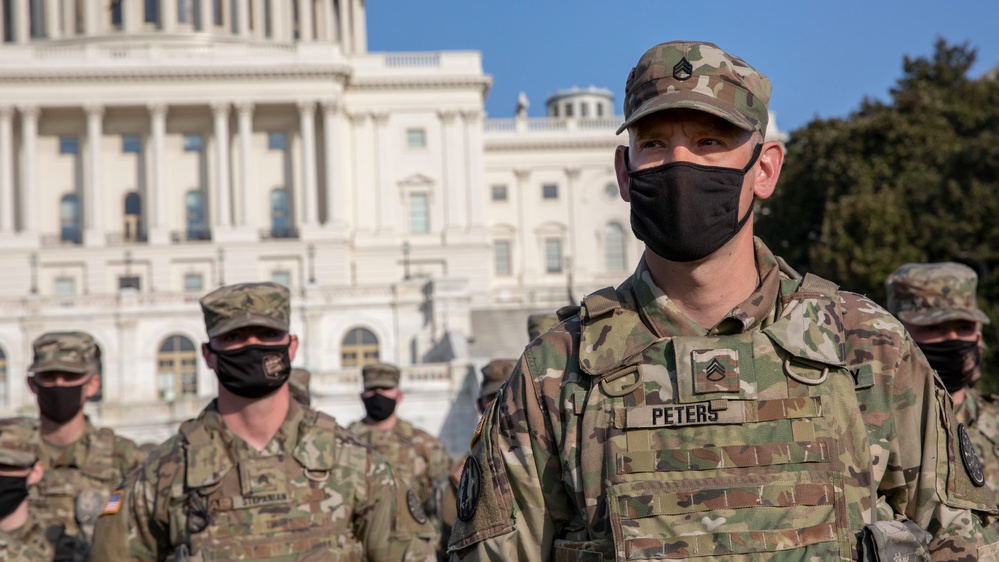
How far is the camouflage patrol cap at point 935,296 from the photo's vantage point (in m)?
8.45

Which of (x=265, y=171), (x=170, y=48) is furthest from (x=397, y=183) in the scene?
(x=170, y=48)

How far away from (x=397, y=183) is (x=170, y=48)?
14.2 m

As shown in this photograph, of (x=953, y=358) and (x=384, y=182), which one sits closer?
(x=953, y=358)

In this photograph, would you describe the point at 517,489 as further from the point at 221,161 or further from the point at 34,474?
the point at 221,161

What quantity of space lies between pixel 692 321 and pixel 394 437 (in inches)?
379

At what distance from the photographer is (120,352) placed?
182 feet

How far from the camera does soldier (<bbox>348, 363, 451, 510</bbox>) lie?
44.5 feet

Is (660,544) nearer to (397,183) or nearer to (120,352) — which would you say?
(120,352)

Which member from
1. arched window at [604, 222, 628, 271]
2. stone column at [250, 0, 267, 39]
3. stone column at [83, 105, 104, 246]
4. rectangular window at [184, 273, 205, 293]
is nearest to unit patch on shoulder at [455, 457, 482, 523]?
rectangular window at [184, 273, 205, 293]

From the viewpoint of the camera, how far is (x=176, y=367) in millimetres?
56125

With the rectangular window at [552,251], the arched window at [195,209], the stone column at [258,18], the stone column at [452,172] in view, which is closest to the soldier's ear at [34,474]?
the arched window at [195,209]

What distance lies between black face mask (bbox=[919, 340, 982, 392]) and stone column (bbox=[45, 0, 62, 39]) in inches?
3357

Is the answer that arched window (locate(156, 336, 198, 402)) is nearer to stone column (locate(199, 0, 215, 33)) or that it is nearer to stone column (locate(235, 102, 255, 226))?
stone column (locate(235, 102, 255, 226))

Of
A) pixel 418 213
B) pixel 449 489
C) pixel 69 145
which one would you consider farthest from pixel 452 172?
pixel 449 489
